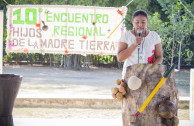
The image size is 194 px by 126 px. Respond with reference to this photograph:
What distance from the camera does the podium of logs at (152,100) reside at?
7.75 feet

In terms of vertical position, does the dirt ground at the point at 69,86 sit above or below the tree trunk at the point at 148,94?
below

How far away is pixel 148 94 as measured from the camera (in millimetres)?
2400

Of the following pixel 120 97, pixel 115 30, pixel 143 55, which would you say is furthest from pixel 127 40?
pixel 115 30

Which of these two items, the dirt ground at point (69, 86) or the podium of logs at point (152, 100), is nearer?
the podium of logs at point (152, 100)

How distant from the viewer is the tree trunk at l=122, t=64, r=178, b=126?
7.78ft

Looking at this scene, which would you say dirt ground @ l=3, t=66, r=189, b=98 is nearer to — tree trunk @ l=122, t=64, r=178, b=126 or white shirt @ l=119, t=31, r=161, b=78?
white shirt @ l=119, t=31, r=161, b=78

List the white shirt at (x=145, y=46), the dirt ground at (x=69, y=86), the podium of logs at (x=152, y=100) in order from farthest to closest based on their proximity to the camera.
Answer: the dirt ground at (x=69, y=86), the white shirt at (x=145, y=46), the podium of logs at (x=152, y=100)

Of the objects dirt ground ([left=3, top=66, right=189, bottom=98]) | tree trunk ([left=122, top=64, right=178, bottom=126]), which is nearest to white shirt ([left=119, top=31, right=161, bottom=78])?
tree trunk ([left=122, top=64, right=178, bottom=126])

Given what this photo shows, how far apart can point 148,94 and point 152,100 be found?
6cm

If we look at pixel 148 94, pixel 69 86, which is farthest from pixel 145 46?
pixel 69 86

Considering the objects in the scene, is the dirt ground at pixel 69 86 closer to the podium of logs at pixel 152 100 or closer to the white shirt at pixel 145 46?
the white shirt at pixel 145 46

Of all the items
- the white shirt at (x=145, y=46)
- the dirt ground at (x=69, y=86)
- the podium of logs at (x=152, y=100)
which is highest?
the white shirt at (x=145, y=46)

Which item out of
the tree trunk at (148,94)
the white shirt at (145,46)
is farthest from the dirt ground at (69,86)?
the tree trunk at (148,94)

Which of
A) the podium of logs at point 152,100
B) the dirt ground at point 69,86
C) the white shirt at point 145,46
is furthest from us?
the dirt ground at point 69,86
